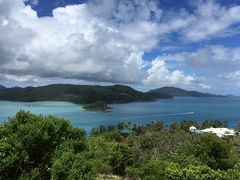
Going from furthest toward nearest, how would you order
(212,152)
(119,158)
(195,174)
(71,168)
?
(119,158) → (212,152) → (195,174) → (71,168)

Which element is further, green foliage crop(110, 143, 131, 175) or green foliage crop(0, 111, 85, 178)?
green foliage crop(110, 143, 131, 175)

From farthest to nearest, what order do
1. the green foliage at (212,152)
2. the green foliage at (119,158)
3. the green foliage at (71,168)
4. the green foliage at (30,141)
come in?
the green foliage at (119,158)
the green foliage at (212,152)
the green foliage at (30,141)
the green foliage at (71,168)

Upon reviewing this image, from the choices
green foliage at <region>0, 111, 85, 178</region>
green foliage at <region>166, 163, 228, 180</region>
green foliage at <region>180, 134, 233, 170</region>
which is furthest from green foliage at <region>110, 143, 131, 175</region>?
green foliage at <region>166, 163, 228, 180</region>

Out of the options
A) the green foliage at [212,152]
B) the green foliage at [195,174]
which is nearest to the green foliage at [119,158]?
the green foliage at [212,152]

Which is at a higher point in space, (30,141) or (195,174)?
(30,141)

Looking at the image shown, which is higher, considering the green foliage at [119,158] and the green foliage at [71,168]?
the green foliage at [71,168]

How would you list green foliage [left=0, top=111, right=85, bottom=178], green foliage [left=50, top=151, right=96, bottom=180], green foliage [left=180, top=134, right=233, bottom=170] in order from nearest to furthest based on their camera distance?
green foliage [left=50, top=151, right=96, bottom=180] < green foliage [left=0, top=111, right=85, bottom=178] < green foliage [left=180, top=134, right=233, bottom=170]

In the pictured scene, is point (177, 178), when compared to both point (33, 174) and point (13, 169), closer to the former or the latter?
point (33, 174)

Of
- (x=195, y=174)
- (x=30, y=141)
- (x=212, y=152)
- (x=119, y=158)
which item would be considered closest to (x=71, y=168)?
(x=30, y=141)

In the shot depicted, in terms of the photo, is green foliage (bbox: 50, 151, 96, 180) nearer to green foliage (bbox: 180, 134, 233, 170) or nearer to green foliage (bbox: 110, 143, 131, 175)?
green foliage (bbox: 180, 134, 233, 170)

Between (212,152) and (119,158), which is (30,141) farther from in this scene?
(119,158)

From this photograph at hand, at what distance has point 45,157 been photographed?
69.7 ft

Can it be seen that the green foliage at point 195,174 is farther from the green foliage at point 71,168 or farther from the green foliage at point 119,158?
the green foliage at point 119,158

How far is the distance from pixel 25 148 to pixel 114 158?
743 inches
